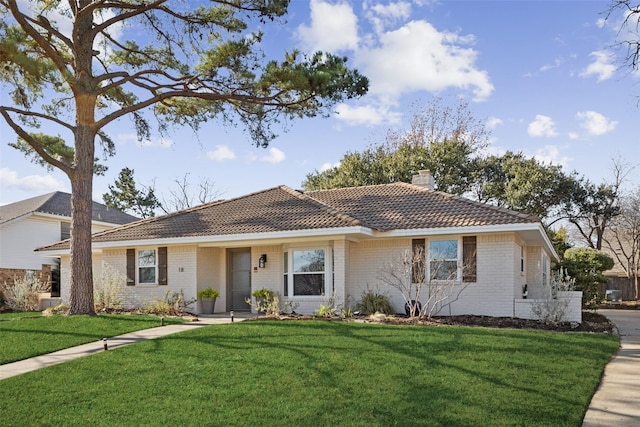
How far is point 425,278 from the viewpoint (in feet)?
53.3

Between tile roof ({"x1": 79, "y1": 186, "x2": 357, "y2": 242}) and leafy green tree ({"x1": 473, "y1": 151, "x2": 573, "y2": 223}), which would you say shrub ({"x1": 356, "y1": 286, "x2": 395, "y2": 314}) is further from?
leafy green tree ({"x1": 473, "y1": 151, "x2": 573, "y2": 223})

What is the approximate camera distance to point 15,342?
39.2 feet

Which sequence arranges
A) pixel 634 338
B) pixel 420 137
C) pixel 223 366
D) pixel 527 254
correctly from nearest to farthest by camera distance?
pixel 223 366 → pixel 634 338 → pixel 527 254 → pixel 420 137

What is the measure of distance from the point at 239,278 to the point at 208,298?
165cm

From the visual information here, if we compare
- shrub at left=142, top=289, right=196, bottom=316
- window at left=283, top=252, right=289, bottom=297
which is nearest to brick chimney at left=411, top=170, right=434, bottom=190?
window at left=283, top=252, right=289, bottom=297

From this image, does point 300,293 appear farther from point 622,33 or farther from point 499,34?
point 622,33

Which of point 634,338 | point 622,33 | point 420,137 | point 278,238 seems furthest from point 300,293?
point 420,137

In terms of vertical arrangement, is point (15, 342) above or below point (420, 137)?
below

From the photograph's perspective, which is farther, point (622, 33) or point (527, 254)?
point (527, 254)

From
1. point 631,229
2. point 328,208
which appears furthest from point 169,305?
point 631,229

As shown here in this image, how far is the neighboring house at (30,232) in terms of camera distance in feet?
85.6

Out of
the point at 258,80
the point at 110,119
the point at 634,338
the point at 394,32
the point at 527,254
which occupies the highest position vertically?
the point at 394,32

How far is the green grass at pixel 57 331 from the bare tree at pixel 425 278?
6.53 meters

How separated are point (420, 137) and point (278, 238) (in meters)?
21.9
